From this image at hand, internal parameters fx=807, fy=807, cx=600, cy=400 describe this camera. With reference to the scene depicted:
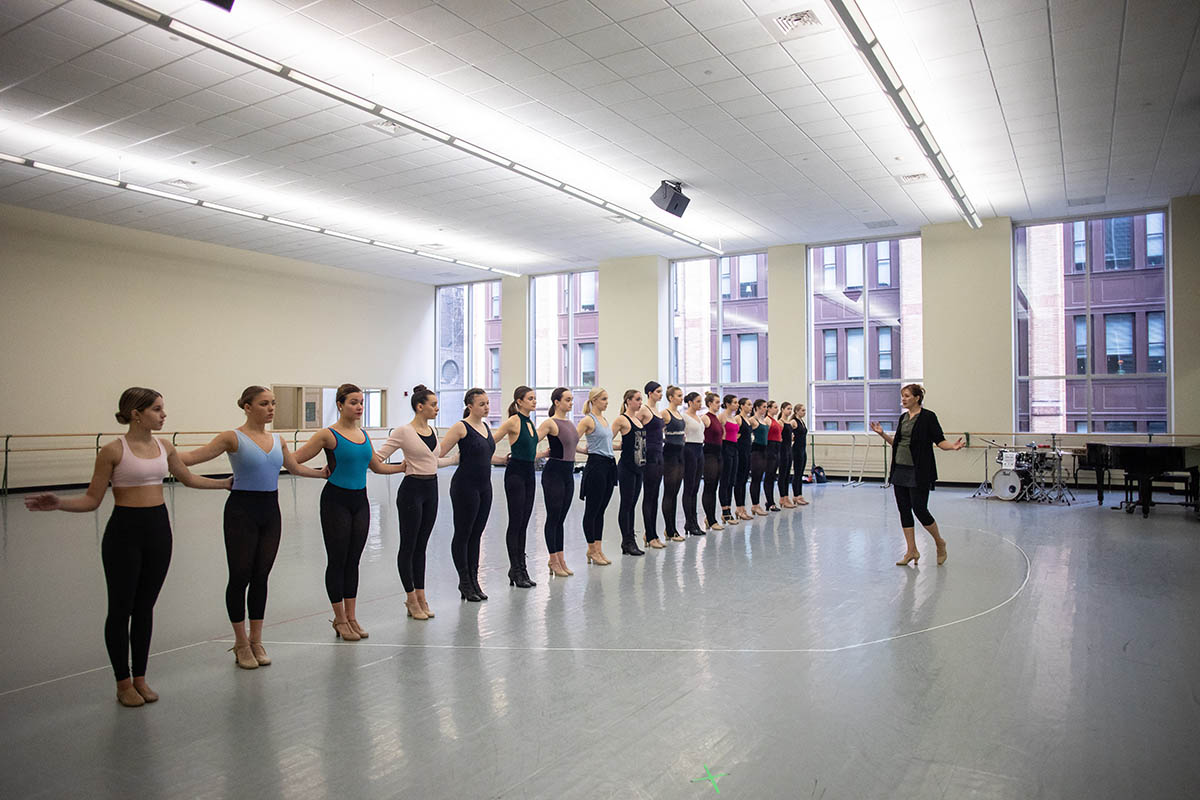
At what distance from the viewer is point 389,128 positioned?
29.7 ft

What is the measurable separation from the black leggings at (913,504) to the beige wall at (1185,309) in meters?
8.51

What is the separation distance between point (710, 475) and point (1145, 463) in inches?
210

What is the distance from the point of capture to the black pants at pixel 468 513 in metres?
5.14

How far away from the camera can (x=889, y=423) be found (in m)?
15.7

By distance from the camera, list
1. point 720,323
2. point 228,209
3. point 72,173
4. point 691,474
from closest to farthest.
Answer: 1. point 691,474
2. point 72,173
3. point 228,209
4. point 720,323

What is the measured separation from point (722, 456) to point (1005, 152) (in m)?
5.37

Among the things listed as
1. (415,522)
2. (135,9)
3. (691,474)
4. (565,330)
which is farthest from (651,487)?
(565,330)

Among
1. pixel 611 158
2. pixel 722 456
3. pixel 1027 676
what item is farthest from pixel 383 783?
pixel 611 158

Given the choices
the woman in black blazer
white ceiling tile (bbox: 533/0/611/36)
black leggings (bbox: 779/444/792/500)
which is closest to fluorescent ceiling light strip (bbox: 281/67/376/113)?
white ceiling tile (bbox: 533/0/611/36)

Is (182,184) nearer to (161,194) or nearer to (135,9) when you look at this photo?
(161,194)

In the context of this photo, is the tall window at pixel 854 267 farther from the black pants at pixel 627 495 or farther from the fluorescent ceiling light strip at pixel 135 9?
the fluorescent ceiling light strip at pixel 135 9

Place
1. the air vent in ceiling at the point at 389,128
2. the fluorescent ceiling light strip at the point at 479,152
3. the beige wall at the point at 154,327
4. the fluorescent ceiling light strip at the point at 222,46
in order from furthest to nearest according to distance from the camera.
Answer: the beige wall at the point at 154,327 → the fluorescent ceiling light strip at the point at 479,152 → the air vent in ceiling at the point at 389,128 → the fluorescent ceiling light strip at the point at 222,46

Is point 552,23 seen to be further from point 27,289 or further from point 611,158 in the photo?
point 27,289

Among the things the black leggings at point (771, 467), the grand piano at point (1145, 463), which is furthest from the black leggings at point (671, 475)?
the grand piano at point (1145, 463)
